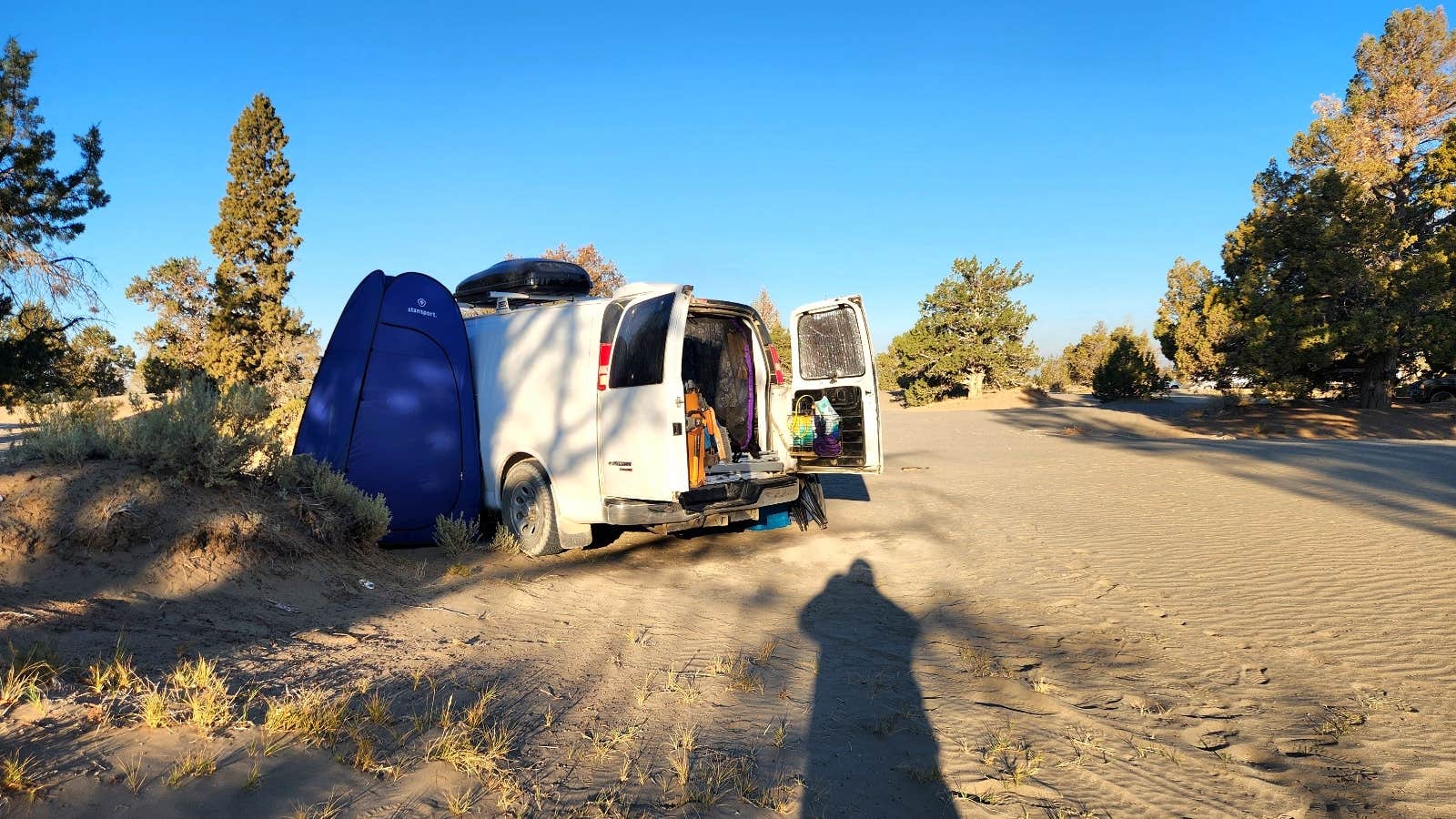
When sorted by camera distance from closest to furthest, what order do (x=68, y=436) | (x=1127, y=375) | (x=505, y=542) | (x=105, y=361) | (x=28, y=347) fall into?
1. (x=68, y=436)
2. (x=505, y=542)
3. (x=28, y=347)
4. (x=105, y=361)
5. (x=1127, y=375)

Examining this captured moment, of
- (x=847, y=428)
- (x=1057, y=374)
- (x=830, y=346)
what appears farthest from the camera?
(x=1057, y=374)

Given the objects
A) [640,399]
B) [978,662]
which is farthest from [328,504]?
[978,662]

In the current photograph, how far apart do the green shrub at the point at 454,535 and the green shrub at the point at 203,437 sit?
1837mm

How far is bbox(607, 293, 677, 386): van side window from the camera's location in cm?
686

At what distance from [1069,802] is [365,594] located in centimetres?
477

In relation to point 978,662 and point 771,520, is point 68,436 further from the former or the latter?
point 978,662

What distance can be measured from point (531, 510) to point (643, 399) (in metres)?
2.05

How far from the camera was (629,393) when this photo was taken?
6895 millimetres

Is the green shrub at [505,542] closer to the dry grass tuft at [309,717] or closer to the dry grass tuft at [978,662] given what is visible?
the dry grass tuft at [309,717]

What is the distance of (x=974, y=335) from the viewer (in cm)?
4416

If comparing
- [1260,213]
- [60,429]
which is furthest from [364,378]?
[1260,213]

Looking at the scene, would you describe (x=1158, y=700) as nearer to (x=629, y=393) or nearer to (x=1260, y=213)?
(x=629, y=393)

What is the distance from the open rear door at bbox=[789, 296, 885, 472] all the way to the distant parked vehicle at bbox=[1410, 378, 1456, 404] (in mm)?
34055

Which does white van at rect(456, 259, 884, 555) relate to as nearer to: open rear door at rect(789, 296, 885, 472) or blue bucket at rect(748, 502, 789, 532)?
open rear door at rect(789, 296, 885, 472)
